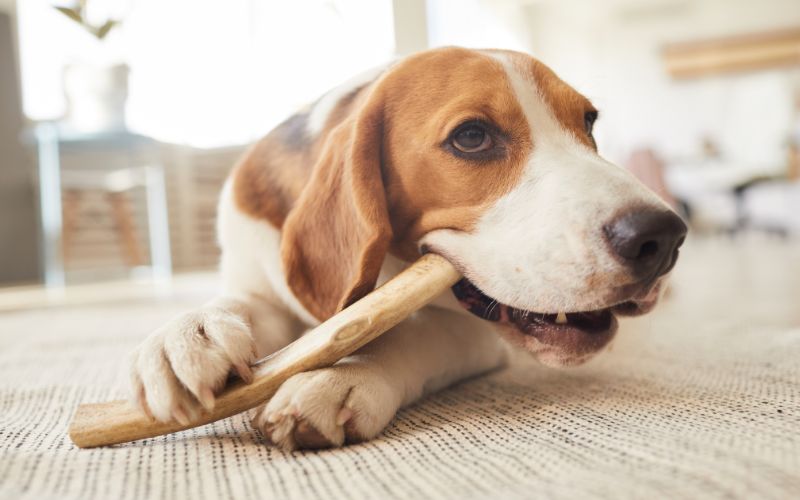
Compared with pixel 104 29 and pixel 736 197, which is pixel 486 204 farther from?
pixel 736 197

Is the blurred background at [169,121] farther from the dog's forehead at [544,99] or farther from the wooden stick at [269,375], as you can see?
the wooden stick at [269,375]

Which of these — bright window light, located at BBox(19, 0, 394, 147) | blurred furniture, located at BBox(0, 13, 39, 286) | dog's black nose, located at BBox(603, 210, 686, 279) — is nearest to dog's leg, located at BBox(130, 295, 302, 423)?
dog's black nose, located at BBox(603, 210, 686, 279)

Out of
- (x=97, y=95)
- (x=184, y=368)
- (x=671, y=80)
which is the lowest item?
(x=184, y=368)

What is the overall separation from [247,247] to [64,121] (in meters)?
6.64

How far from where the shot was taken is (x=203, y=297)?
3.71 meters

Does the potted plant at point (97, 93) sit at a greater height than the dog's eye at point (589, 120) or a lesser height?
greater

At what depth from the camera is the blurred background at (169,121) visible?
185 inches

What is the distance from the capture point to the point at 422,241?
123 centimetres

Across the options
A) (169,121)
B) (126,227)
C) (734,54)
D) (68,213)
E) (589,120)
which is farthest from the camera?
(734,54)

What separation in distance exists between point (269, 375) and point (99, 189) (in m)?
6.66

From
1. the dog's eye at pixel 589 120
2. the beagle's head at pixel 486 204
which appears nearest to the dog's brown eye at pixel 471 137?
the beagle's head at pixel 486 204

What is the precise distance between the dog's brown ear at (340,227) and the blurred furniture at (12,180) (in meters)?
6.90

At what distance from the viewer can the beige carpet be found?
0.73 meters

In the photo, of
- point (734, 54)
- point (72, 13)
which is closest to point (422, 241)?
point (72, 13)
